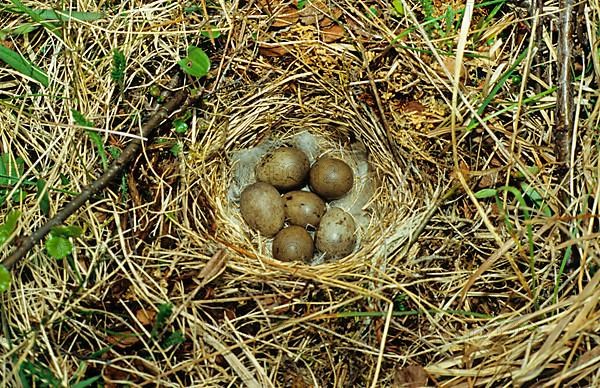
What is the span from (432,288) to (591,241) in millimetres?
514

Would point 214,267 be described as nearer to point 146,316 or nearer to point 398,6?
point 146,316

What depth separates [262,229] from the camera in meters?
2.64

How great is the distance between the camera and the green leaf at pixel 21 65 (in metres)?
2.38

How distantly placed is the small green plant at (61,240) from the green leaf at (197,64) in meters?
0.64

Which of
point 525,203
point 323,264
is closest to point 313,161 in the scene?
point 323,264

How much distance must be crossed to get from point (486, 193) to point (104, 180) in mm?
1259

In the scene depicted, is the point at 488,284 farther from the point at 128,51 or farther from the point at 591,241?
the point at 128,51

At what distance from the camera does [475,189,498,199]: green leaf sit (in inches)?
91.6

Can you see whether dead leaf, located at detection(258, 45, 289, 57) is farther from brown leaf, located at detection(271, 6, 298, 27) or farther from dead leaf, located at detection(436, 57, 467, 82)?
dead leaf, located at detection(436, 57, 467, 82)

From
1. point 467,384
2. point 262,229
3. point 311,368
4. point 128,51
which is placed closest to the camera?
point 467,384

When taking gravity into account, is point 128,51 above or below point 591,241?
above

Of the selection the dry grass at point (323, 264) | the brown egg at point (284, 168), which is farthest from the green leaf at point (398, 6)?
the brown egg at point (284, 168)

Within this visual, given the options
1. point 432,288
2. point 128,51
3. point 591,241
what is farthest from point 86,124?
point 591,241

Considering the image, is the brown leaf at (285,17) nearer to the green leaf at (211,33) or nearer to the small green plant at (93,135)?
the green leaf at (211,33)
